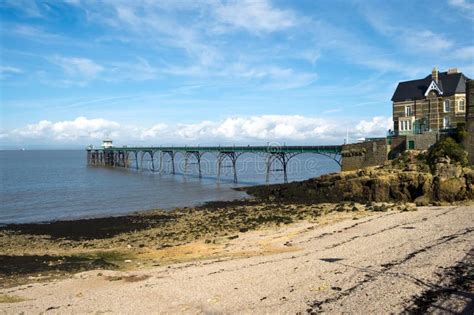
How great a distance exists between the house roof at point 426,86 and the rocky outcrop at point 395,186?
10123 mm

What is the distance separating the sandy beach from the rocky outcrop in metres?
7.24

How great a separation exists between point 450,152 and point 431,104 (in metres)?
11.4

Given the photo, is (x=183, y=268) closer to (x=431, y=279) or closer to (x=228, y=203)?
(x=431, y=279)

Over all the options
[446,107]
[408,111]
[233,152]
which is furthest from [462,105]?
[233,152]

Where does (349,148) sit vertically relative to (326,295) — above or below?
above

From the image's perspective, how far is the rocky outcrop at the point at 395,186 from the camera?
26.6m

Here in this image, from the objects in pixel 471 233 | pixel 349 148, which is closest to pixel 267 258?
pixel 471 233

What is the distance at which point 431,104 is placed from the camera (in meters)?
40.3

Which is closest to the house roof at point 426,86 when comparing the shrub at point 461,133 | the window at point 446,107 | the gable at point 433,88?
the gable at point 433,88

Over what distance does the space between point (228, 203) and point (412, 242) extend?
20900 millimetres

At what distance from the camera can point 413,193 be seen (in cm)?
2862

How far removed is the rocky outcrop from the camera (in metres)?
26.6

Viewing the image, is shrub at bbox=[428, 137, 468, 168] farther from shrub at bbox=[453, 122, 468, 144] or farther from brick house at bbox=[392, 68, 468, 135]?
brick house at bbox=[392, 68, 468, 135]

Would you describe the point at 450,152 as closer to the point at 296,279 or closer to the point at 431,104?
the point at 431,104
